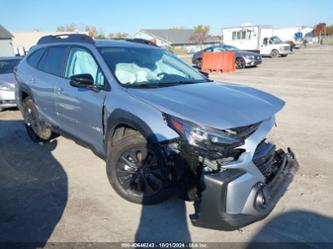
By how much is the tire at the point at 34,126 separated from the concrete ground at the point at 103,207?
0.87ft

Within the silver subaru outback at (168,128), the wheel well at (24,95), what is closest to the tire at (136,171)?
the silver subaru outback at (168,128)

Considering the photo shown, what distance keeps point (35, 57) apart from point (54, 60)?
40.0 inches

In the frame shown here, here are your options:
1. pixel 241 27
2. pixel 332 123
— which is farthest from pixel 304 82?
pixel 241 27

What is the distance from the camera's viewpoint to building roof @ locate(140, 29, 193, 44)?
8556 centimetres

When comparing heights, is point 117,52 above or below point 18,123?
above

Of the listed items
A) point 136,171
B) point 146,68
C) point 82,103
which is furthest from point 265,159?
point 82,103

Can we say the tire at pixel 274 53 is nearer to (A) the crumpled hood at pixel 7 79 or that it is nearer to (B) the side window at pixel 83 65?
(A) the crumpled hood at pixel 7 79

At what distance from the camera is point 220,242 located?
3154 mm

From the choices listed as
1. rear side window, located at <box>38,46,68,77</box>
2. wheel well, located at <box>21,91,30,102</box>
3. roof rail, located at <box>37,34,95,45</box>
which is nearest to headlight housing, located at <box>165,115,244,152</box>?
roof rail, located at <box>37,34,95,45</box>

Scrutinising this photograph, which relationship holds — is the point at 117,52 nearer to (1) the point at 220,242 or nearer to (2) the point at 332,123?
(1) the point at 220,242

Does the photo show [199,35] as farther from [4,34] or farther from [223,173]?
[223,173]

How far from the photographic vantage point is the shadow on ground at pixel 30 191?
3430 mm

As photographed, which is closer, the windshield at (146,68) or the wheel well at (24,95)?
the windshield at (146,68)

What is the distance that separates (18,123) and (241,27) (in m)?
30.2
